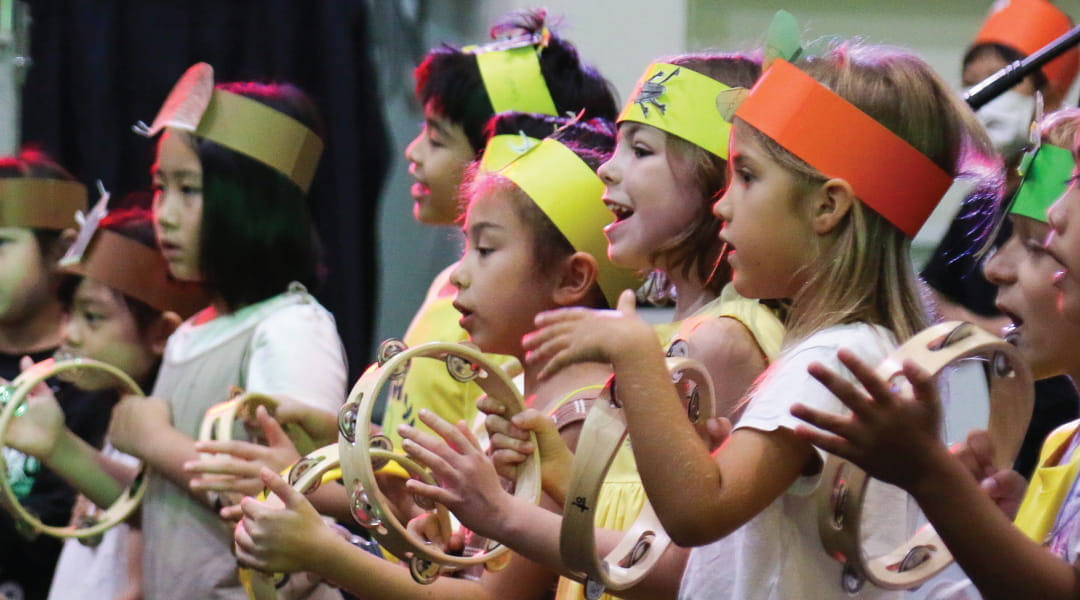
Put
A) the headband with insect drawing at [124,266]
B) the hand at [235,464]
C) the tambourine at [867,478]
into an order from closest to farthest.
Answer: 1. the tambourine at [867,478]
2. the hand at [235,464]
3. the headband with insect drawing at [124,266]

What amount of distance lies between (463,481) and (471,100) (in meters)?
1.36

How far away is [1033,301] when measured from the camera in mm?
1921

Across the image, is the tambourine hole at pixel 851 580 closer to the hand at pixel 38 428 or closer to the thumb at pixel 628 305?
the thumb at pixel 628 305

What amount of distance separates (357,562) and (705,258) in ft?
2.30

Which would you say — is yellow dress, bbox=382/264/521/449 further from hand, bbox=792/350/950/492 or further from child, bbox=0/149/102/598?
hand, bbox=792/350/950/492

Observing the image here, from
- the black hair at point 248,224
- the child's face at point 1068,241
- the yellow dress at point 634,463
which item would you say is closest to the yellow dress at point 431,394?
the black hair at point 248,224

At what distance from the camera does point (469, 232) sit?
2.29m

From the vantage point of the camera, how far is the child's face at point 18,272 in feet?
11.0

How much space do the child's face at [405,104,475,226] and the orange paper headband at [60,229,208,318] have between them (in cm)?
55

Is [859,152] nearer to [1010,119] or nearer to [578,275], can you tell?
[578,275]

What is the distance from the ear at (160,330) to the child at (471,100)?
1.79ft

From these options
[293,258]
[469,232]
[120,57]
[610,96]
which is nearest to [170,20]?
[120,57]

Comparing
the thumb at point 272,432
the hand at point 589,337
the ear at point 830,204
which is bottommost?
the thumb at point 272,432

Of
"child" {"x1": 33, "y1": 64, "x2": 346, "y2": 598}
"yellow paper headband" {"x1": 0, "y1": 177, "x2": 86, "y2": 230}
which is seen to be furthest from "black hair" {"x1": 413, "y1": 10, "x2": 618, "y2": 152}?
"yellow paper headband" {"x1": 0, "y1": 177, "x2": 86, "y2": 230}
